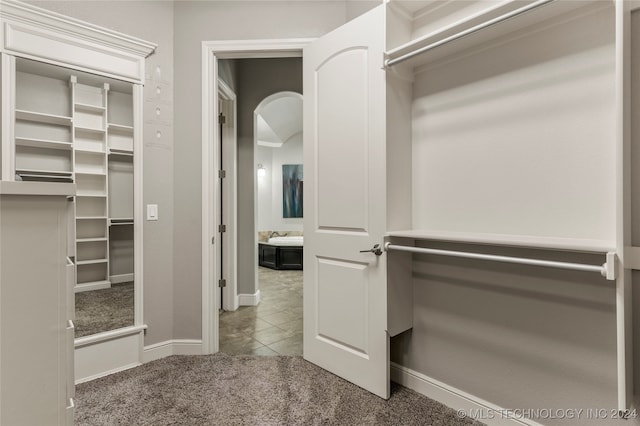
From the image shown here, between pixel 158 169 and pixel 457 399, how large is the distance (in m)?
2.42

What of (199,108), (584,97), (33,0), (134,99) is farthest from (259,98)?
(584,97)

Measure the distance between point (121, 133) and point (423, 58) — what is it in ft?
6.61

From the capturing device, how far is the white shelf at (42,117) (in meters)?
1.83

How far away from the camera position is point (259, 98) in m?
3.81

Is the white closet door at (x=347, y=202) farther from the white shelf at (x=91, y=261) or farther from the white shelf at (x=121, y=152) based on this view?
the white shelf at (x=91, y=261)

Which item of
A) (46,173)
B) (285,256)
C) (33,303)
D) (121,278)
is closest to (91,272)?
(121,278)

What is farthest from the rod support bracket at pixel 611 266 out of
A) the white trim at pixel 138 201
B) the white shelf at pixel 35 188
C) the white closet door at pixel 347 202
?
the white trim at pixel 138 201

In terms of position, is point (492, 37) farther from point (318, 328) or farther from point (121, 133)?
point (121, 133)

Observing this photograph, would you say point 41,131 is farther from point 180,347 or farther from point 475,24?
point 475,24

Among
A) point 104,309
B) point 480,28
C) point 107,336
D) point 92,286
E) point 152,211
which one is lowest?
point 107,336

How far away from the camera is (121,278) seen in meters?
2.22

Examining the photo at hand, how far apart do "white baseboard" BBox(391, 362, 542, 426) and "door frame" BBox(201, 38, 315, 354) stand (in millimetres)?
1373

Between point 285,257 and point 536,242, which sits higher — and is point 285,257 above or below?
below

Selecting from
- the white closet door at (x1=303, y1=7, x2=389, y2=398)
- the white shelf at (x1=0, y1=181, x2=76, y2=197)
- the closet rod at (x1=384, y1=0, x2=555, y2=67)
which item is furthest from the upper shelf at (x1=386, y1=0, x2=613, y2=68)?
the white shelf at (x1=0, y1=181, x2=76, y2=197)
